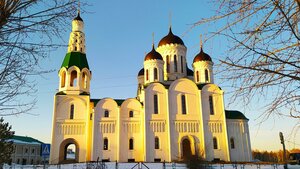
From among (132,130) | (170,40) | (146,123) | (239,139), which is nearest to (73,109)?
(132,130)

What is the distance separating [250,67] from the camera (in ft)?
11.6

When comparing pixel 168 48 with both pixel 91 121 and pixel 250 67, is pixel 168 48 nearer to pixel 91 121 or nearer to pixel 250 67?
pixel 91 121

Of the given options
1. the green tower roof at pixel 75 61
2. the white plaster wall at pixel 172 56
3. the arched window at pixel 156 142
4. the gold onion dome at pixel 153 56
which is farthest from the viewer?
the white plaster wall at pixel 172 56

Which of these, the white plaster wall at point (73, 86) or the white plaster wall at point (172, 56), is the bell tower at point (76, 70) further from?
the white plaster wall at point (172, 56)

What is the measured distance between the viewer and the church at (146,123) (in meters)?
28.6

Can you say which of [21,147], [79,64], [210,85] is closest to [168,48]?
[210,85]

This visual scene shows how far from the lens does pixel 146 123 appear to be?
29.2 m

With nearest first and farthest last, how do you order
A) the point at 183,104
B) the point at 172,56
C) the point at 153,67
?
1. the point at 183,104
2. the point at 153,67
3. the point at 172,56

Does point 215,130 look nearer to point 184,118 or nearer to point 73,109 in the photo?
point 184,118

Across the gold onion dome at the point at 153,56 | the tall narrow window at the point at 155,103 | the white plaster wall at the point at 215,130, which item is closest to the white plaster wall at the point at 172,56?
the gold onion dome at the point at 153,56

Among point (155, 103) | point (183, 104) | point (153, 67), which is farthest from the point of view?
point (153, 67)

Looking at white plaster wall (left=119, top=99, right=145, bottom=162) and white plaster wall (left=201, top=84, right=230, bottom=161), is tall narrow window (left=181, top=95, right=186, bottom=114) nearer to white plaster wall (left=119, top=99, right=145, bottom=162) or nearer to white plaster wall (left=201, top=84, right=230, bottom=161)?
white plaster wall (left=201, top=84, right=230, bottom=161)

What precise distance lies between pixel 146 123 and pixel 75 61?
10.8 m

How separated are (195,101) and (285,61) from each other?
90.6ft
